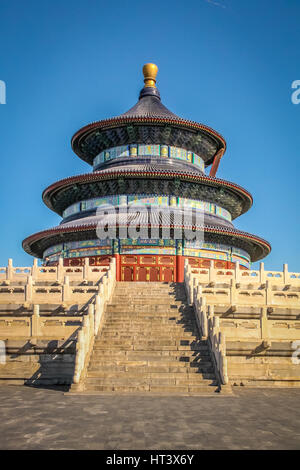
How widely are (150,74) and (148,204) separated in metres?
16.9

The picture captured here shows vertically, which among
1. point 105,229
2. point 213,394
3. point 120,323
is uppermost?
point 105,229

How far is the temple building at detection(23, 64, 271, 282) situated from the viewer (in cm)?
2992

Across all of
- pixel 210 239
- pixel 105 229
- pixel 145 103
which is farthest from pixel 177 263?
pixel 145 103

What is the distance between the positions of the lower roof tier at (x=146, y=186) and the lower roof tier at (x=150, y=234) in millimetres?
3608

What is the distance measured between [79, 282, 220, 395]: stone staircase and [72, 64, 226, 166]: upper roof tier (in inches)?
784

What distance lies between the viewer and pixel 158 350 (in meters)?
14.6

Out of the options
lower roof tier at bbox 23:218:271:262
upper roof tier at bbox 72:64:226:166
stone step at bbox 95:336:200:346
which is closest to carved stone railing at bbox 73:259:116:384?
stone step at bbox 95:336:200:346

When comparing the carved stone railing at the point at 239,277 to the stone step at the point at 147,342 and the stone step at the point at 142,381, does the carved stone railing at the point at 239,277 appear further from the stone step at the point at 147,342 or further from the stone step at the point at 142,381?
the stone step at the point at 142,381

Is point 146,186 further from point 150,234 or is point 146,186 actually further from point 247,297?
point 247,297

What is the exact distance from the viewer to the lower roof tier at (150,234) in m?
29.8

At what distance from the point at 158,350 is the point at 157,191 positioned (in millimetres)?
19754

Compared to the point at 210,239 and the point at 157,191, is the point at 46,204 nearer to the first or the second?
the point at 157,191

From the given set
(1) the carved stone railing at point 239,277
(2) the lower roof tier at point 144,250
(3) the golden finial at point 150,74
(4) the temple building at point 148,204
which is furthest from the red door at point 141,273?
(3) the golden finial at point 150,74

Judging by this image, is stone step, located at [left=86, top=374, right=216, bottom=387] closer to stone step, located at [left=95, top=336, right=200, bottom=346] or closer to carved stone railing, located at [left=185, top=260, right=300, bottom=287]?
stone step, located at [left=95, top=336, right=200, bottom=346]
